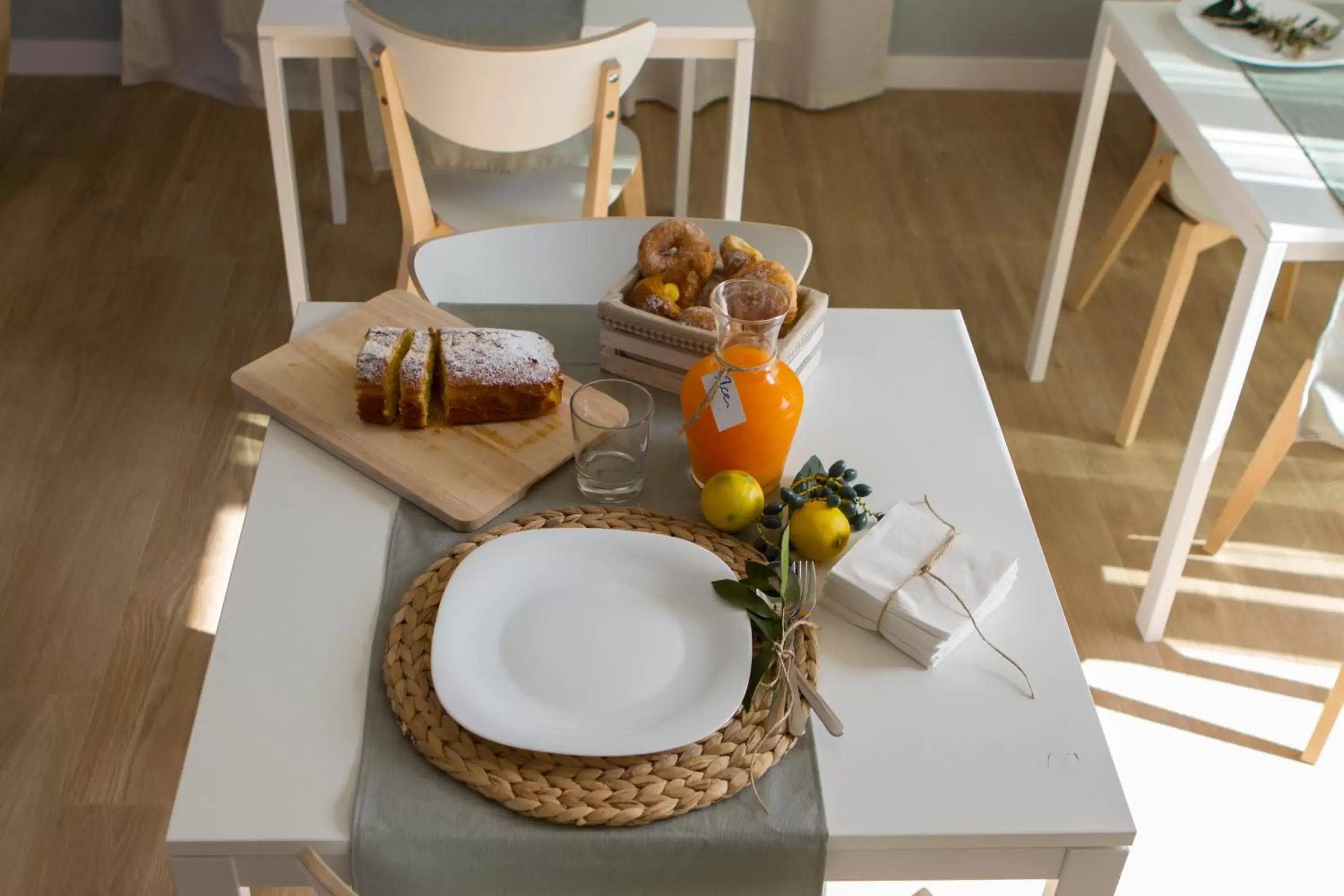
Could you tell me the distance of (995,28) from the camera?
383 cm

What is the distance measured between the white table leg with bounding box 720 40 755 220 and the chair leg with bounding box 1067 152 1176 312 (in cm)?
79

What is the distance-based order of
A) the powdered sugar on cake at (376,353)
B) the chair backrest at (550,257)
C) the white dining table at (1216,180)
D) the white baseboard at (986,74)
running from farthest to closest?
the white baseboard at (986,74) → the white dining table at (1216,180) → the chair backrest at (550,257) → the powdered sugar on cake at (376,353)

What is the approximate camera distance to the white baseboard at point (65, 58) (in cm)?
366

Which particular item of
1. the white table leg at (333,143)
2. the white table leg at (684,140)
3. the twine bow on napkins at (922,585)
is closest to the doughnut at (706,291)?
the twine bow on napkins at (922,585)

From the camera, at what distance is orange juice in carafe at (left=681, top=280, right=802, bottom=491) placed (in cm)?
124

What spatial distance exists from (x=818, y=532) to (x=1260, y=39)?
1.54 m

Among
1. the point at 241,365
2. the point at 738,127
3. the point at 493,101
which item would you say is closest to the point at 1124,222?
the point at 738,127

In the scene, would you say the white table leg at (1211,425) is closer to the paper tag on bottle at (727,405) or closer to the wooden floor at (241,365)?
the wooden floor at (241,365)

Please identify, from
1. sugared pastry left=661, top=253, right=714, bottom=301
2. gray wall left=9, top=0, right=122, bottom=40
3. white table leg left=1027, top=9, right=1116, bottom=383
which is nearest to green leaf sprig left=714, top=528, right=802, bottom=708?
sugared pastry left=661, top=253, right=714, bottom=301

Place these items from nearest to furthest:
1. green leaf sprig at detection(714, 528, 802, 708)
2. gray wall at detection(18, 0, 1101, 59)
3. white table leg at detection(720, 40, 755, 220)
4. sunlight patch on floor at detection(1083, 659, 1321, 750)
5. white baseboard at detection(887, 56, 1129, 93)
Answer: green leaf sprig at detection(714, 528, 802, 708)
sunlight patch on floor at detection(1083, 659, 1321, 750)
white table leg at detection(720, 40, 755, 220)
gray wall at detection(18, 0, 1101, 59)
white baseboard at detection(887, 56, 1129, 93)

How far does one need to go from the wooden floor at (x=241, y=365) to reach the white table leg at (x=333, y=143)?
0.05 m

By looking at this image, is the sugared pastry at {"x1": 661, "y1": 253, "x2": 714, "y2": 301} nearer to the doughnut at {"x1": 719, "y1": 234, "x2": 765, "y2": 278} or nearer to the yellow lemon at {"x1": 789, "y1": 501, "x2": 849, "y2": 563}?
the doughnut at {"x1": 719, "y1": 234, "x2": 765, "y2": 278}

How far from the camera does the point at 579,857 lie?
988 mm

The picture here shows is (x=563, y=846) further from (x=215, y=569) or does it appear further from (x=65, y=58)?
(x=65, y=58)
